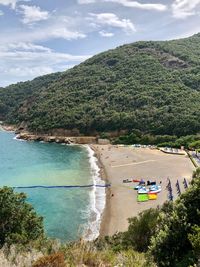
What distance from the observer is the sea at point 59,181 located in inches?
1652

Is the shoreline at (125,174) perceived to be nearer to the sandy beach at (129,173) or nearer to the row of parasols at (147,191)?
the sandy beach at (129,173)

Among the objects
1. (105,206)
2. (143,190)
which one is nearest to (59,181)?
(143,190)

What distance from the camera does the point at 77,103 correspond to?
133m

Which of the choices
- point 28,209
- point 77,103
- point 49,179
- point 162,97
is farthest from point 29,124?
point 28,209

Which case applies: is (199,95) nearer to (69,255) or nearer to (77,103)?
(77,103)

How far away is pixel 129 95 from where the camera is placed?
411 feet

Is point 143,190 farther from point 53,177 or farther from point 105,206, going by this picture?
point 53,177

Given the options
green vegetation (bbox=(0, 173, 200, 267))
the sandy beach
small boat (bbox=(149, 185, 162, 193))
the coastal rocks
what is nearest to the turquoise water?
the sandy beach

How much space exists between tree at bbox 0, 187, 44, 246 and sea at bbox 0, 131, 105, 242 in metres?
3.92

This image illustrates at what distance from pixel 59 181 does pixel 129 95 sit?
6813 cm

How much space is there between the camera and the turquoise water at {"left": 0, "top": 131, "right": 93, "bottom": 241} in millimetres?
43062

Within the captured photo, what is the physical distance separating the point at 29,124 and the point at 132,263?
11655cm

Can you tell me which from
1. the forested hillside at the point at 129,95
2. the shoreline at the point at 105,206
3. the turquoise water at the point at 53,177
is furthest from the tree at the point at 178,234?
the forested hillside at the point at 129,95

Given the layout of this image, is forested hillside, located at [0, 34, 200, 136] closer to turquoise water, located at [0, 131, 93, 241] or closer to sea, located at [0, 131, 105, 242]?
sea, located at [0, 131, 105, 242]
